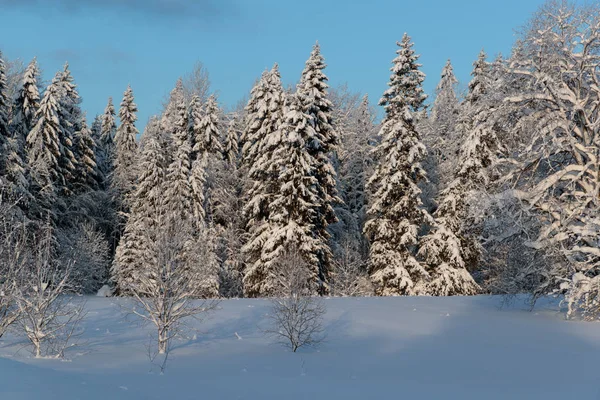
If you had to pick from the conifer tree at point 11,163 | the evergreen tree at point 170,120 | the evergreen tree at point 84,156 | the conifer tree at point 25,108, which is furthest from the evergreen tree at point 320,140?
the evergreen tree at point 84,156

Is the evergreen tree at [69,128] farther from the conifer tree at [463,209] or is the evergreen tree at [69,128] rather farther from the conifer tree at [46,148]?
the conifer tree at [463,209]

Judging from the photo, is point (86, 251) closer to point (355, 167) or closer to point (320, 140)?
point (320, 140)

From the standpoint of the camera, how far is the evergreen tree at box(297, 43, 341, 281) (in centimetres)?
2778

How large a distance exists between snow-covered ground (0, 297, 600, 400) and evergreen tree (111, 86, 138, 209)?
2644 centimetres

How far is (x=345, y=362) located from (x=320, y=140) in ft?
54.9

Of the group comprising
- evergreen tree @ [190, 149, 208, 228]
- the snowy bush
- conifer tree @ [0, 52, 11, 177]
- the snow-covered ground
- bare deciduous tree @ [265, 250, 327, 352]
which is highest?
conifer tree @ [0, 52, 11, 177]

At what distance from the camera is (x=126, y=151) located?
4662 cm

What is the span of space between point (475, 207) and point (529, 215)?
5.63ft

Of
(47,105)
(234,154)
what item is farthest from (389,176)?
(47,105)

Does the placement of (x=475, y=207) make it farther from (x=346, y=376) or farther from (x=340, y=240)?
(x=340, y=240)

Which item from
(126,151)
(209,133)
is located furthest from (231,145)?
(126,151)

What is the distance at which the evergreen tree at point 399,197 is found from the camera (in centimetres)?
2855

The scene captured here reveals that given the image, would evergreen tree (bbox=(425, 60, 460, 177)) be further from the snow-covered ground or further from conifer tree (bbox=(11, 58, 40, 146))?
conifer tree (bbox=(11, 58, 40, 146))

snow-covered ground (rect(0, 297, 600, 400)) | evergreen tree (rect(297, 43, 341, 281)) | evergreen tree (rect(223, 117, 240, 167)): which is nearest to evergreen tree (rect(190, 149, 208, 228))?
evergreen tree (rect(223, 117, 240, 167))
